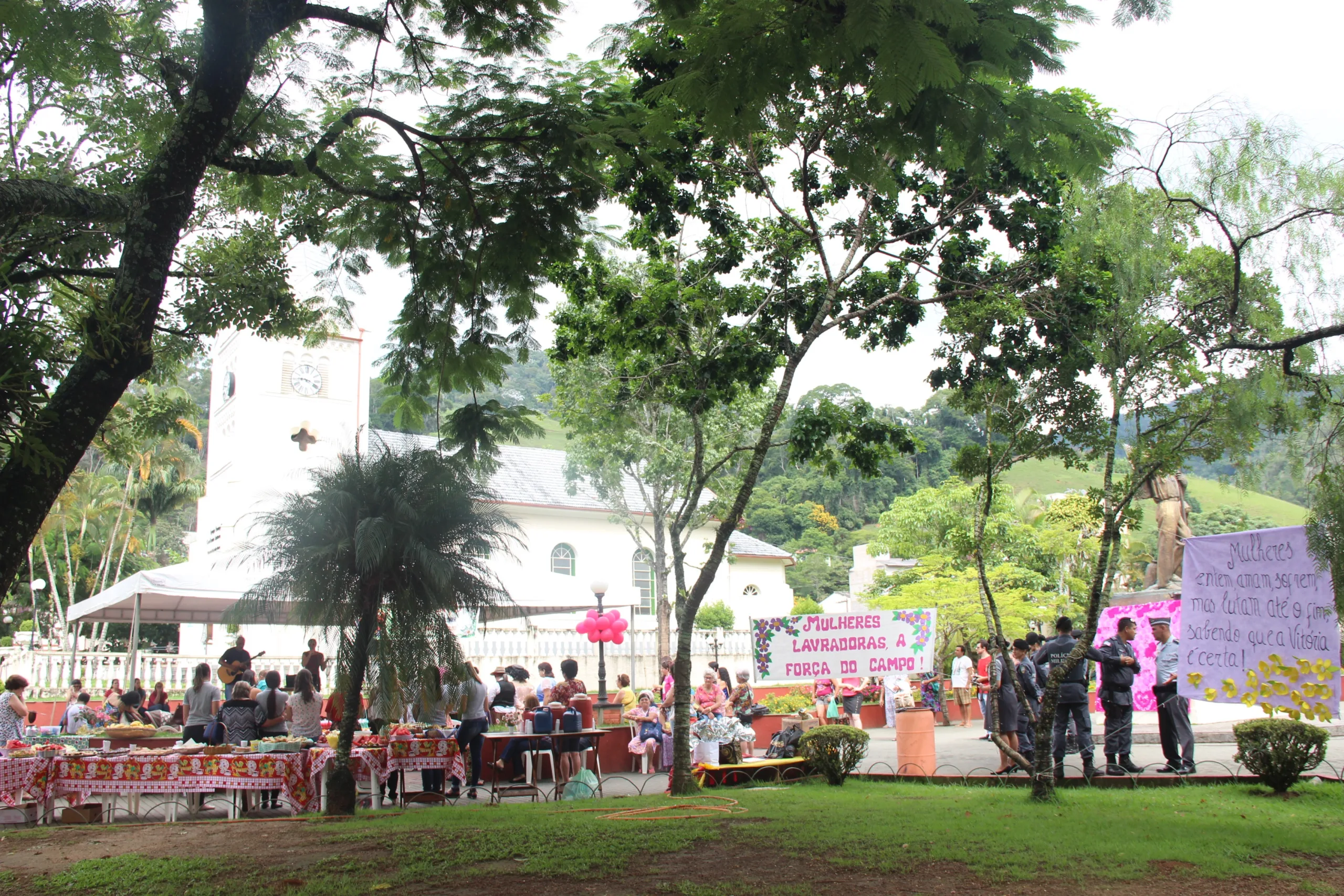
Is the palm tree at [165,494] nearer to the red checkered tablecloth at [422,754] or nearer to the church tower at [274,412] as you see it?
the church tower at [274,412]

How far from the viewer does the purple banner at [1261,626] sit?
31.2ft

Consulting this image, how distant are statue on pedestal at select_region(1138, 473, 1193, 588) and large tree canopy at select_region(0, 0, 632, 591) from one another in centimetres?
1212

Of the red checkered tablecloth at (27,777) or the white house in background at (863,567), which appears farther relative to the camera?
the white house in background at (863,567)

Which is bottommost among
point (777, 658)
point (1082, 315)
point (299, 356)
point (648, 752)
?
point (648, 752)

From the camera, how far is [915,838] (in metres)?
7.35

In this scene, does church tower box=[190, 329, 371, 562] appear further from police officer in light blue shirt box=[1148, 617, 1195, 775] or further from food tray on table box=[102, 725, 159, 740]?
police officer in light blue shirt box=[1148, 617, 1195, 775]

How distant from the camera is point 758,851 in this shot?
7000mm

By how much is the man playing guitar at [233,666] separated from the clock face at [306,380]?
23807 millimetres

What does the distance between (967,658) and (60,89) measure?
20532 millimetres

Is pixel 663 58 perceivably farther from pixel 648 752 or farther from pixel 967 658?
pixel 967 658

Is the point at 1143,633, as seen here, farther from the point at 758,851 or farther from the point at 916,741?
the point at 758,851

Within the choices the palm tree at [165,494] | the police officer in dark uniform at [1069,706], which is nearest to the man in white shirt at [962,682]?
the police officer in dark uniform at [1069,706]

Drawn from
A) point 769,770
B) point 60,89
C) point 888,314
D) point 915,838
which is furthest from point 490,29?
point 769,770

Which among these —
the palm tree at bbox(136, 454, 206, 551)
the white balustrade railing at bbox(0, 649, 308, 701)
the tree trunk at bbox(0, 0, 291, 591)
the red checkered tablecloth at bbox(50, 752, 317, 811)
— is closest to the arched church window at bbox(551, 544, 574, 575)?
the palm tree at bbox(136, 454, 206, 551)
